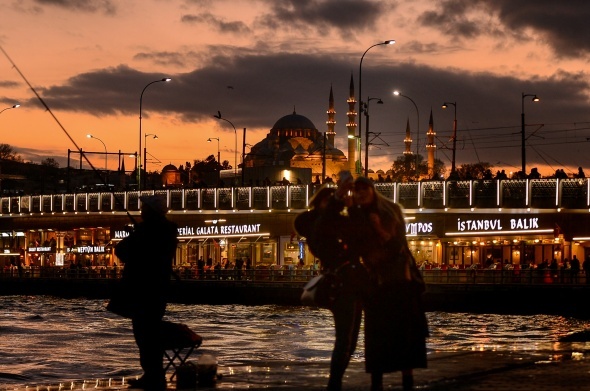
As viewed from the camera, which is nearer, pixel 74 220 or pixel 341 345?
pixel 341 345

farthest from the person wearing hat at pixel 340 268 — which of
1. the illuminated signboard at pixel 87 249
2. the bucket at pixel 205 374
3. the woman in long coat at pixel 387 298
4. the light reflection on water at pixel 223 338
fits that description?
the illuminated signboard at pixel 87 249

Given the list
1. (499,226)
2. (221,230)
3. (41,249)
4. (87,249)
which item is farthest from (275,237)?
(41,249)

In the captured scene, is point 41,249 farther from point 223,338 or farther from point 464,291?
point 223,338

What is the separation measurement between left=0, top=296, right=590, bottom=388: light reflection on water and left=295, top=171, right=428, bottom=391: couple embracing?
20.5ft

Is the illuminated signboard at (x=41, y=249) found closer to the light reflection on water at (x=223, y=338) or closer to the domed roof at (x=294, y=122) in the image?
the light reflection on water at (x=223, y=338)

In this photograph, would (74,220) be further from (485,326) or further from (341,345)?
(341,345)

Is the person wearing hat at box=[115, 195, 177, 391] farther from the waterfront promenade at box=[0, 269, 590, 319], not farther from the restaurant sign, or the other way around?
the restaurant sign

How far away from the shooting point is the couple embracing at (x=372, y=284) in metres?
9.81

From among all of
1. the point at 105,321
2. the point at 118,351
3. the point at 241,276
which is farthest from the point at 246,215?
the point at 118,351

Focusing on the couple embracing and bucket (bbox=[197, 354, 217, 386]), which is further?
bucket (bbox=[197, 354, 217, 386])

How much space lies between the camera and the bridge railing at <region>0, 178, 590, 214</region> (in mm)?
56219

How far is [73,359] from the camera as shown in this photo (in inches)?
794

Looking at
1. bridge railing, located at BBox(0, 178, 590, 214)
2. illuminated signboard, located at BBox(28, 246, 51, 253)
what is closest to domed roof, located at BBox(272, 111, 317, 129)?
illuminated signboard, located at BBox(28, 246, 51, 253)

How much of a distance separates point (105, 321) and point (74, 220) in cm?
6056
